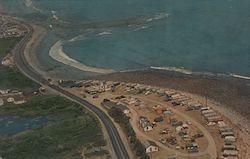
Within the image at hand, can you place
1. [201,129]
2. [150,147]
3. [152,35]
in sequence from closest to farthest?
[150,147], [201,129], [152,35]

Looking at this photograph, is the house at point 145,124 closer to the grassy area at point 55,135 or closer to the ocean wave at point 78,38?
the grassy area at point 55,135

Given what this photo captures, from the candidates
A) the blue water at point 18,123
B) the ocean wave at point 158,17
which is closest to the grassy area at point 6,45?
the ocean wave at point 158,17

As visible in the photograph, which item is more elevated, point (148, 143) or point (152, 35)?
point (152, 35)

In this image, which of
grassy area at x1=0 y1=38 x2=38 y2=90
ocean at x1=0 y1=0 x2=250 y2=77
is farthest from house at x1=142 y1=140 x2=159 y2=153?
grassy area at x1=0 y1=38 x2=38 y2=90

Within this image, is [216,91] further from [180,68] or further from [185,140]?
[185,140]

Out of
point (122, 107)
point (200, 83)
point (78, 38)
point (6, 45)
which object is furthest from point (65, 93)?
point (78, 38)

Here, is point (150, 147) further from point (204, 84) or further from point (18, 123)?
point (204, 84)

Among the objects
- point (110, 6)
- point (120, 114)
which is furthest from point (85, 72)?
point (110, 6)
